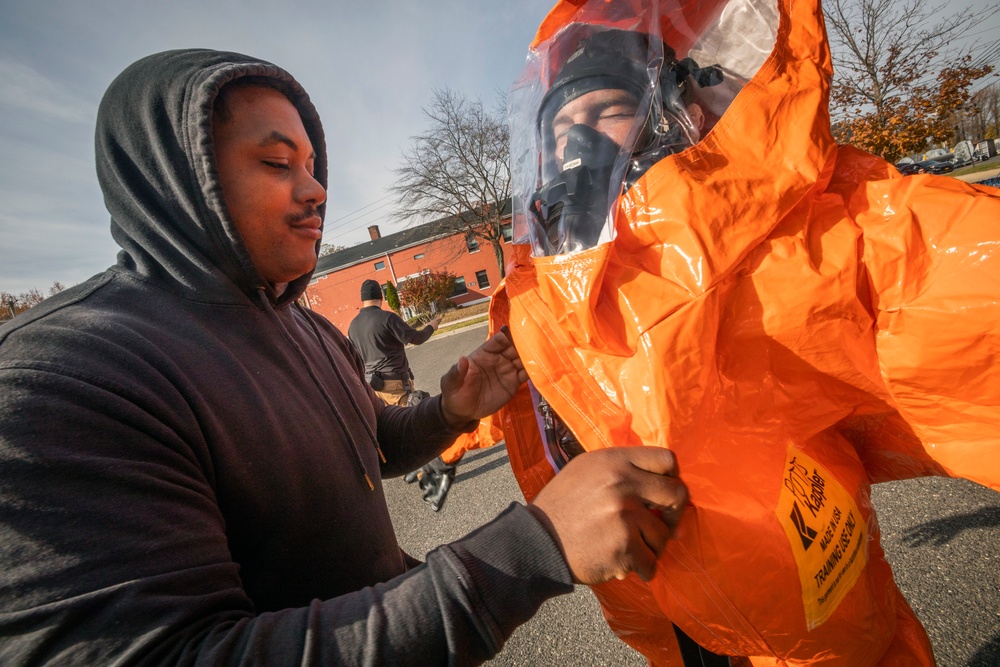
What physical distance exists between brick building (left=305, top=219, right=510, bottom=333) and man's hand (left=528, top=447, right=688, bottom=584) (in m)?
30.8

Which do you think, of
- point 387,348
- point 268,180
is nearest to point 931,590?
point 268,180

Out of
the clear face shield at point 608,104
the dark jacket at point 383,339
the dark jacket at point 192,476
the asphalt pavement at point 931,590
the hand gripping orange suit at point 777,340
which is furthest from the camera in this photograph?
the dark jacket at point 383,339

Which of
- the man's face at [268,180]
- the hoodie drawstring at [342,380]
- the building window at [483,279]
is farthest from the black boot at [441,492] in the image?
the building window at [483,279]

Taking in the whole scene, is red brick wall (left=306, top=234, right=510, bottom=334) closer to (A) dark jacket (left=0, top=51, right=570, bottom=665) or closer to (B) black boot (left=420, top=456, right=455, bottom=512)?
(B) black boot (left=420, top=456, right=455, bottom=512)

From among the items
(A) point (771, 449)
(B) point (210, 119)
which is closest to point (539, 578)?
(A) point (771, 449)

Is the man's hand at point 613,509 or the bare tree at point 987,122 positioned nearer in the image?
the man's hand at point 613,509

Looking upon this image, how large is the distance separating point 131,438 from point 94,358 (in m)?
0.19

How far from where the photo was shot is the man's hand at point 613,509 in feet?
2.59

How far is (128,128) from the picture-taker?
119 centimetres

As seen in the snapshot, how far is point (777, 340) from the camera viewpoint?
39.1 inches

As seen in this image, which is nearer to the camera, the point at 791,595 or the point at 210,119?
the point at 791,595

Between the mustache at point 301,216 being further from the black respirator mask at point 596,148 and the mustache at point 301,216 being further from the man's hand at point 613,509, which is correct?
the man's hand at point 613,509

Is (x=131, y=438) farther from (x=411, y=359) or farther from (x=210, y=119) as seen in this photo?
(x=411, y=359)

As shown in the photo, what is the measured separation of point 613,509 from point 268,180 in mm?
1312
